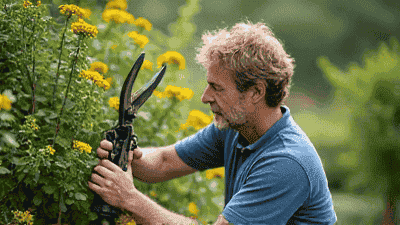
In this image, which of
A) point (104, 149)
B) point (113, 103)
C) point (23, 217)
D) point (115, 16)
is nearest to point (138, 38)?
point (115, 16)

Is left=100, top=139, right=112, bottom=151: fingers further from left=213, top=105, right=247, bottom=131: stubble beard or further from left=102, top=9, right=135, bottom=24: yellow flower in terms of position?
left=102, top=9, right=135, bottom=24: yellow flower

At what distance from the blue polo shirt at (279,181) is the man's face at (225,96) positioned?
141 mm

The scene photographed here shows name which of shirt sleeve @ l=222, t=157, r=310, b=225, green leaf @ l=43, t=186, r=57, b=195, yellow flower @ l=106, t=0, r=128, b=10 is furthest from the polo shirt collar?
yellow flower @ l=106, t=0, r=128, b=10

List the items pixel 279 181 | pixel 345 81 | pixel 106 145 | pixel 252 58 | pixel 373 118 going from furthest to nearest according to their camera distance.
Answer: pixel 345 81 → pixel 373 118 → pixel 252 58 → pixel 106 145 → pixel 279 181

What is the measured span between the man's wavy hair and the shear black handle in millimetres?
475

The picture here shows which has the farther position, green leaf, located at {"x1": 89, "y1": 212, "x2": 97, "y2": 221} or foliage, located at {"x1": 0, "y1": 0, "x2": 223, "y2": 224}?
green leaf, located at {"x1": 89, "y1": 212, "x2": 97, "y2": 221}

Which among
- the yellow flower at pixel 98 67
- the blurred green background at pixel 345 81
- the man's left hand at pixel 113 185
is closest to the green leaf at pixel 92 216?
the man's left hand at pixel 113 185

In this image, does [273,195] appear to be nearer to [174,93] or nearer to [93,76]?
[93,76]

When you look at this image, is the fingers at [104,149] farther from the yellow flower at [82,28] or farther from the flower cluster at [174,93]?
the flower cluster at [174,93]

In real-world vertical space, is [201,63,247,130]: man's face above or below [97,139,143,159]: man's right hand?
above

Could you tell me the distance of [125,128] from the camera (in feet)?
4.40

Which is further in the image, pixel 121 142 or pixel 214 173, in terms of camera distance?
pixel 214 173

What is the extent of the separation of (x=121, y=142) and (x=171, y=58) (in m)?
0.94

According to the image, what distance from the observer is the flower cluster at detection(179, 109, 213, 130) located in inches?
87.8
